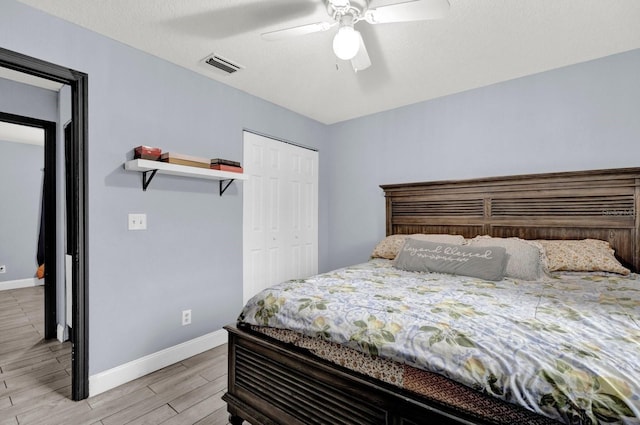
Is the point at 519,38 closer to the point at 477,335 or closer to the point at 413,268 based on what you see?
the point at 413,268

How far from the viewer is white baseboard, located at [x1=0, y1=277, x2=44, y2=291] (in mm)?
→ 4652

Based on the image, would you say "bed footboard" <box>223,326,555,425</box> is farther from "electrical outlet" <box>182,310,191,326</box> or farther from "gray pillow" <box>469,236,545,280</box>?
"gray pillow" <box>469,236,545,280</box>

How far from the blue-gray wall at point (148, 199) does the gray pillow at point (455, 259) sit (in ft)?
5.28

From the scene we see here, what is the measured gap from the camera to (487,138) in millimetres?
2918

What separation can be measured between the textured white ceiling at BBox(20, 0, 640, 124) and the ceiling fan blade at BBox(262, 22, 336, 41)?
0.19 meters

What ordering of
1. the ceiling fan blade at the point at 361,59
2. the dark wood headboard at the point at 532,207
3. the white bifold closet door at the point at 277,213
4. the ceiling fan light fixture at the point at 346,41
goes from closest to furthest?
1. the ceiling fan light fixture at the point at 346,41
2. the ceiling fan blade at the point at 361,59
3. the dark wood headboard at the point at 532,207
4. the white bifold closet door at the point at 277,213

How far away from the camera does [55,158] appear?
2.95 metres

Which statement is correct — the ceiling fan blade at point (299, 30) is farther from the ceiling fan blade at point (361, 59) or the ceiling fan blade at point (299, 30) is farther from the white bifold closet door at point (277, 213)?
the white bifold closet door at point (277, 213)

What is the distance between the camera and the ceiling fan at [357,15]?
148 cm

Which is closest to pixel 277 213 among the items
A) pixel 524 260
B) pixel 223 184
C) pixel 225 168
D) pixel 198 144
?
pixel 223 184

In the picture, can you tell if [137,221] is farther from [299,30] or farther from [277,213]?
[299,30]


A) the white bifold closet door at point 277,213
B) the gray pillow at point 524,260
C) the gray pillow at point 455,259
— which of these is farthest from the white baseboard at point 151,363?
the gray pillow at point 524,260

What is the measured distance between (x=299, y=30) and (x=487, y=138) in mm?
2118

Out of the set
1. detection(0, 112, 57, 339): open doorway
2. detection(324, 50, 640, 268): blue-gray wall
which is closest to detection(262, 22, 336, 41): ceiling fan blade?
detection(324, 50, 640, 268): blue-gray wall
